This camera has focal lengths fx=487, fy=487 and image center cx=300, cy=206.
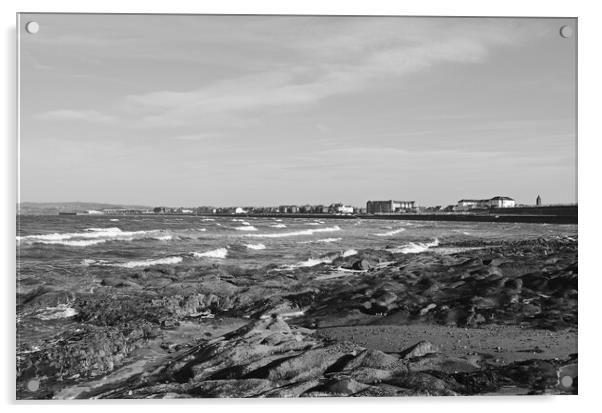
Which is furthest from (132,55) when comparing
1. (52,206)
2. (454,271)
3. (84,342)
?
(454,271)

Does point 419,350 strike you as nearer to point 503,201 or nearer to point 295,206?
point 503,201

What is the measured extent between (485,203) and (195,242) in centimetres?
318

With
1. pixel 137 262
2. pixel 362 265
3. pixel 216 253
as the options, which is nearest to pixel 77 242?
pixel 137 262

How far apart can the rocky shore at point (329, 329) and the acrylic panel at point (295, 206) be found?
21 millimetres

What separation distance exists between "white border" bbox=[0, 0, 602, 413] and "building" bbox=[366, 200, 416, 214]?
172 cm

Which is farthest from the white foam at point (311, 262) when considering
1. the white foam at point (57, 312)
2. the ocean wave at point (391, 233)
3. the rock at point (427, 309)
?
the white foam at point (57, 312)

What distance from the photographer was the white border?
464 centimetres

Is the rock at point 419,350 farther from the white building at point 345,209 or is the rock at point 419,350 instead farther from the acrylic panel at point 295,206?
the white building at point 345,209

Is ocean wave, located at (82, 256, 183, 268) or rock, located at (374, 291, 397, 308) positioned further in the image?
rock, located at (374, 291, 397, 308)

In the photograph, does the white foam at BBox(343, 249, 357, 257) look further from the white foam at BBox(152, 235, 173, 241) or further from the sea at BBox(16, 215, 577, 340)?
the white foam at BBox(152, 235, 173, 241)

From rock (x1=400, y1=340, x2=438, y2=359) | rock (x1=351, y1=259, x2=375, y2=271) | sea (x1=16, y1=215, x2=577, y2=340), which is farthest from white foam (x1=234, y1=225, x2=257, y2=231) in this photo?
rock (x1=400, y1=340, x2=438, y2=359)

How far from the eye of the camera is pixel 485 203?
534cm

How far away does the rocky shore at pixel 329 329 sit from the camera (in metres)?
4.64
